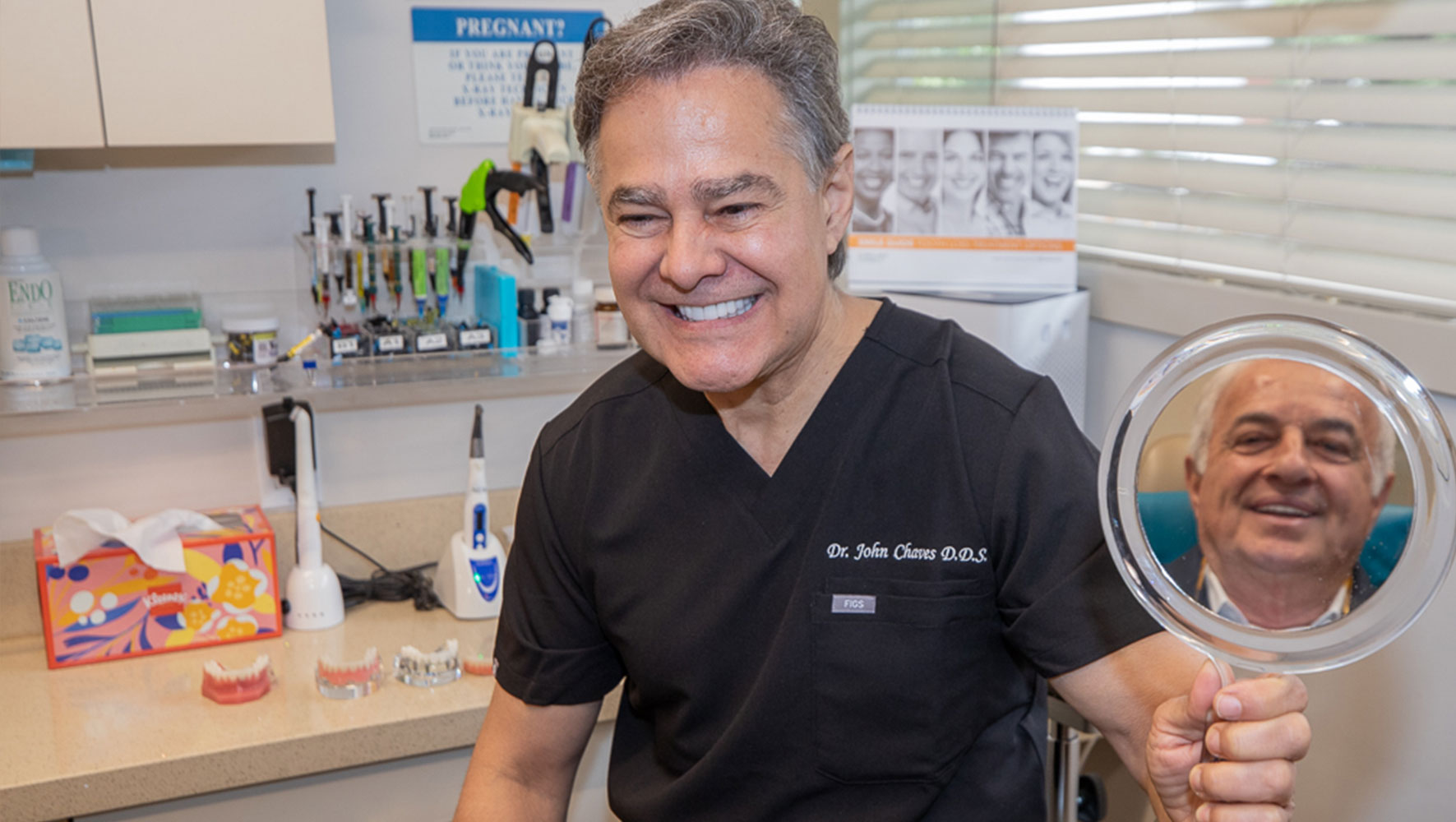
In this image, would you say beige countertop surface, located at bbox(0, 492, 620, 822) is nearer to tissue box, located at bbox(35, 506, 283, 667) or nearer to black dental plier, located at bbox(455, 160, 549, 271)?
tissue box, located at bbox(35, 506, 283, 667)

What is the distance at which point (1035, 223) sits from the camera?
1975mm

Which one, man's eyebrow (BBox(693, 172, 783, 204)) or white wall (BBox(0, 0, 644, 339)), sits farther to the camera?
white wall (BBox(0, 0, 644, 339))

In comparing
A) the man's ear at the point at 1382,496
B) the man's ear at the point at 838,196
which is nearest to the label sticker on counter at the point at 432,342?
the man's ear at the point at 838,196

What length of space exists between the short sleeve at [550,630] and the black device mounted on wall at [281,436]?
31.4 inches

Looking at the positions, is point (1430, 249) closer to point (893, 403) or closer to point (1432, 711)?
point (1432, 711)

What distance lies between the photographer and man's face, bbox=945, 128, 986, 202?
1963 mm

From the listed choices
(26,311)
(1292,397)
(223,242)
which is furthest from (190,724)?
(1292,397)

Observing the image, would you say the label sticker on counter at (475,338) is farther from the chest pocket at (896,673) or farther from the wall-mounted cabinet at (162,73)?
the chest pocket at (896,673)

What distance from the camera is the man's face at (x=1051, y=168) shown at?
6.40 feet

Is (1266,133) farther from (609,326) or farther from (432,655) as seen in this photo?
(432,655)

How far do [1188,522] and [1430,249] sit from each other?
92 cm

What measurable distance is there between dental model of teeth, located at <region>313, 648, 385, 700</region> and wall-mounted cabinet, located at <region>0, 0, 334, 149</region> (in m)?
0.76

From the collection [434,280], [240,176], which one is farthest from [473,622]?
[240,176]

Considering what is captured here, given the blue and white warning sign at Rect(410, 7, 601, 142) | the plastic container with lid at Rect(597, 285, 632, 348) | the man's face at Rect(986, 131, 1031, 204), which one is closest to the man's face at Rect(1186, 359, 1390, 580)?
the man's face at Rect(986, 131, 1031, 204)
